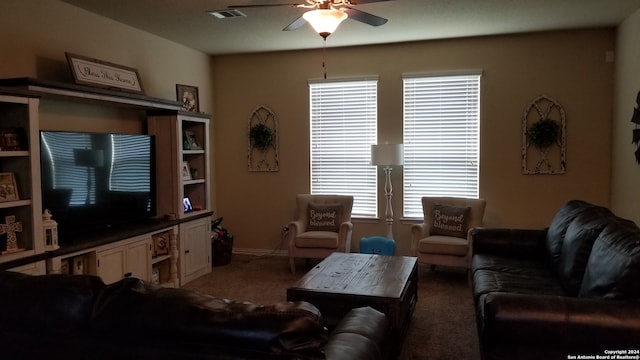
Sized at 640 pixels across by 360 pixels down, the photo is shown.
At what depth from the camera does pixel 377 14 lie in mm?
4469

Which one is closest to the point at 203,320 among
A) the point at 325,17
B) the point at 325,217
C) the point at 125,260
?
the point at 325,17

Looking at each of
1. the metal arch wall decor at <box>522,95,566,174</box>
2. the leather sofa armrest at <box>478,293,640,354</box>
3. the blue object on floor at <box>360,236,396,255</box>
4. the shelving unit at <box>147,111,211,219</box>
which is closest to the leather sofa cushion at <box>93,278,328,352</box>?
the leather sofa armrest at <box>478,293,640,354</box>

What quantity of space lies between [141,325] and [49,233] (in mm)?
2502

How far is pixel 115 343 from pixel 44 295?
0.94ft

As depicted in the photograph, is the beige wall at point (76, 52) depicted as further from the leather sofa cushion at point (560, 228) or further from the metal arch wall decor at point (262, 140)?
the leather sofa cushion at point (560, 228)

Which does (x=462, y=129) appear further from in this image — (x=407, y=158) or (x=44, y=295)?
(x=44, y=295)

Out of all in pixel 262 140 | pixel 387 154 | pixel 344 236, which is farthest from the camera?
pixel 262 140

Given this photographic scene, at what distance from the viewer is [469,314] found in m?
4.01

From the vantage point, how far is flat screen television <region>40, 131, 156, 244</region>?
12.0 feet

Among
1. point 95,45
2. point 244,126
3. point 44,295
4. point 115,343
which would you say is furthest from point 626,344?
point 244,126

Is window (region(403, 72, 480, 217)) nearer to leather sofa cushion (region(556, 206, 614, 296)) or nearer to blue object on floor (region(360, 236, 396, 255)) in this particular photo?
blue object on floor (region(360, 236, 396, 255))

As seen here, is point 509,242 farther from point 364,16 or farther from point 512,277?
point 364,16

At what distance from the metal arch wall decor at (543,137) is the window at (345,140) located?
1.79 metres

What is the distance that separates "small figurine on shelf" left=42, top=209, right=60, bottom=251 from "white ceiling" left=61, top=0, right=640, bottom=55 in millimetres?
1949
